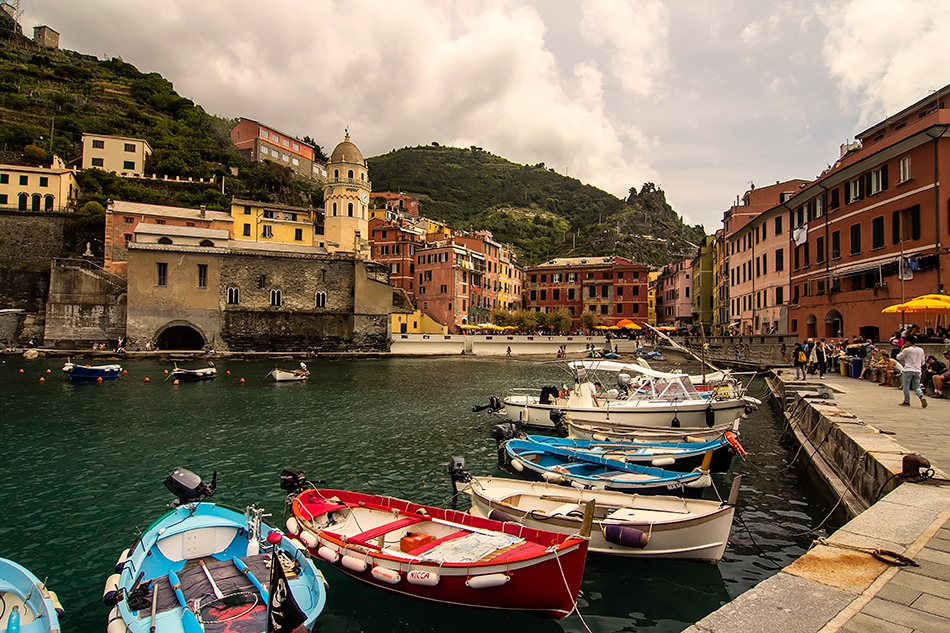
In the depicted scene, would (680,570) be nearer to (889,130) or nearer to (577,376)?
(577,376)

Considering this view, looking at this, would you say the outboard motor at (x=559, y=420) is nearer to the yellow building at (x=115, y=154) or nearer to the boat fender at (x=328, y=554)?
the boat fender at (x=328, y=554)

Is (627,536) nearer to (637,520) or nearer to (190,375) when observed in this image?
(637,520)

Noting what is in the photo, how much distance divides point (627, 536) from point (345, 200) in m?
63.9

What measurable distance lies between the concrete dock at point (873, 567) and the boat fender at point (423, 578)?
3458 mm

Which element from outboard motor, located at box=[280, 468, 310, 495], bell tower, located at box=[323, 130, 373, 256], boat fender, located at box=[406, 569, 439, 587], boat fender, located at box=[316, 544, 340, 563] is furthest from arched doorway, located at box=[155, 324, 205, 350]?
boat fender, located at box=[406, 569, 439, 587]

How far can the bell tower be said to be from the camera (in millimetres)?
66250

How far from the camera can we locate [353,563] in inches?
283

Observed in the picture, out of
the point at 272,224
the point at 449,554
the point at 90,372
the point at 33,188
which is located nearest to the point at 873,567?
the point at 449,554

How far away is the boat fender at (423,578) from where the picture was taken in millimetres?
6669

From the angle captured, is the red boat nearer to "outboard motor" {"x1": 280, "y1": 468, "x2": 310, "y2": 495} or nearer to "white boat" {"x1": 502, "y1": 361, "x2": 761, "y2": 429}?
"outboard motor" {"x1": 280, "y1": 468, "x2": 310, "y2": 495}

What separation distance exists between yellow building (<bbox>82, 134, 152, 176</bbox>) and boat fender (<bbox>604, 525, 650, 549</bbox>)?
3418 inches

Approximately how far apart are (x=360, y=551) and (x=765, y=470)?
11.5m

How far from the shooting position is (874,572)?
4980mm

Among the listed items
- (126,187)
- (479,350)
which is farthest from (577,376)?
(126,187)
